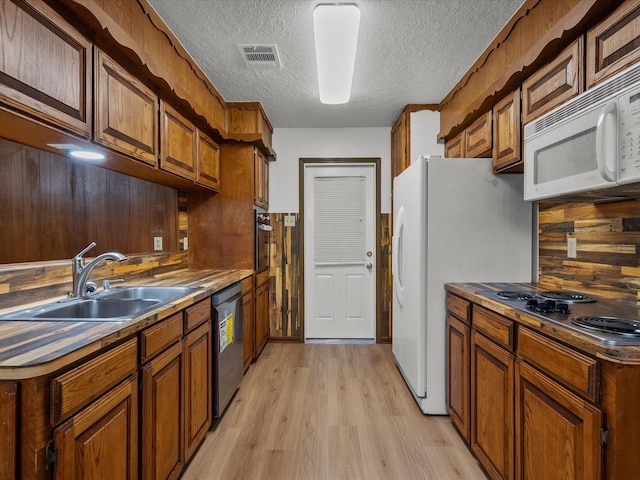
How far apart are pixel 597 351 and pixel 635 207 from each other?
1002 millimetres

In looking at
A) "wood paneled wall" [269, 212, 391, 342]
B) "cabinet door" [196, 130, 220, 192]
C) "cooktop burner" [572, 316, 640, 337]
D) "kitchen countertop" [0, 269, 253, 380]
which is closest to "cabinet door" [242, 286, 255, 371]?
"wood paneled wall" [269, 212, 391, 342]

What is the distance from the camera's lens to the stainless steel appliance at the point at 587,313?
1.02m

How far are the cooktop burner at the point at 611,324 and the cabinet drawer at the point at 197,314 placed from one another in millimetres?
1645

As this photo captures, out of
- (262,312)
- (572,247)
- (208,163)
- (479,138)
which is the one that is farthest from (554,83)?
(262,312)

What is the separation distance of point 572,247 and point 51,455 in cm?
244

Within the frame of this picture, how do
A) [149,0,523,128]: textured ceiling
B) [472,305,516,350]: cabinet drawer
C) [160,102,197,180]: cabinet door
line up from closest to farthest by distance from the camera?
[472,305,516,350]: cabinet drawer
[149,0,523,128]: textured ceiling
[160,102,197,180]: cabinet door

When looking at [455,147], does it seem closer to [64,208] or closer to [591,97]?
[591,97]

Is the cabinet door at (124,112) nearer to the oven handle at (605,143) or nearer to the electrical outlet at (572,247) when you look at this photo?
the oven handle at (605,143)

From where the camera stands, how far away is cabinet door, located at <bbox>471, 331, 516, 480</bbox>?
4.73 feet

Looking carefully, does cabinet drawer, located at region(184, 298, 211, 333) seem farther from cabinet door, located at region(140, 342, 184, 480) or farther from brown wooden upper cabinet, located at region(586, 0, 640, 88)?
brown wooden upper cabinet, located at region(586, 0, 640, 88)

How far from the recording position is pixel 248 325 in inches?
117

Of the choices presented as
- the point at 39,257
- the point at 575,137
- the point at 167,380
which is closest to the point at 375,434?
the point at 167,380

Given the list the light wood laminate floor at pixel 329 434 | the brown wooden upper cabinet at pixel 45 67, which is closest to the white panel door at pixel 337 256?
the light wood laminate floor at pixel 329 434

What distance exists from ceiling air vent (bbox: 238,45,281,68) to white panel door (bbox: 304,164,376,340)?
61.9 inches
